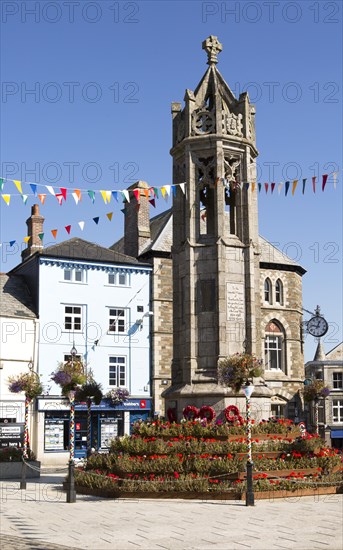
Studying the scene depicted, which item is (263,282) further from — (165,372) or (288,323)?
(165,372)

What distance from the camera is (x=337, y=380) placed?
52.6m

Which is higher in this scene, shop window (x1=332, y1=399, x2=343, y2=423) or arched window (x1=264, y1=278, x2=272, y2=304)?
arched window (x1=264, y1=278, x2=272, y2=304)

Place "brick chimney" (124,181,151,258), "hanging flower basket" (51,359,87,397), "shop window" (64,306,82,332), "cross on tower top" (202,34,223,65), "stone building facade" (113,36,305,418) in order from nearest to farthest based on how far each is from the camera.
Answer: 1. "stone building facade" (113,36,305,418)
2. "hanging flower basket" (51,359,87,397)
3. "cross on tower top" (202,34,223,65)
4. "shop window" (64,306,82,332)
5. "brick chimney" (124,181,151,258)

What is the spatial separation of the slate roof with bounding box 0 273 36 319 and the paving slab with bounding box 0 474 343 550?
2113 cm

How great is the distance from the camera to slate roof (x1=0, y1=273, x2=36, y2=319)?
39.1m

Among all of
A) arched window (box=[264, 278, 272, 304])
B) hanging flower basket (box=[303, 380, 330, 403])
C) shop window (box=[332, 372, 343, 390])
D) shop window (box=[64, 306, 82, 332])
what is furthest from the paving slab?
shop window (box=[332, 372, 343, 390])

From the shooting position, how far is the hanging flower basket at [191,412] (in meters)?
21.0

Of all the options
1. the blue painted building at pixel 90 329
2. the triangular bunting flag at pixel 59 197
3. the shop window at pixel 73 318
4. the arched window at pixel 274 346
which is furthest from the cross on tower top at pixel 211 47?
the arched window at pixel 274 346

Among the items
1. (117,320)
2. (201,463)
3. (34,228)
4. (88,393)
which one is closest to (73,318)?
(117,320)

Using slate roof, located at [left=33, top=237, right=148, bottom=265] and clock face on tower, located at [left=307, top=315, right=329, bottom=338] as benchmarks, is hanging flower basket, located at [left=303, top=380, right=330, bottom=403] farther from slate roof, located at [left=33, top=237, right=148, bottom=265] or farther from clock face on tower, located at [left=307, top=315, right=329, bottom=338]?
slate roof, located at [left=33, top=237, right=148, bottom=265]

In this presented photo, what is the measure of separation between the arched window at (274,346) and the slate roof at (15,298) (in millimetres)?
15202

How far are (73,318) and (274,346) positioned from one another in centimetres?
1363

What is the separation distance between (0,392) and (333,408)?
24833 millimetres

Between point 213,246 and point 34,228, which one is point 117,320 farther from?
point 213,246
